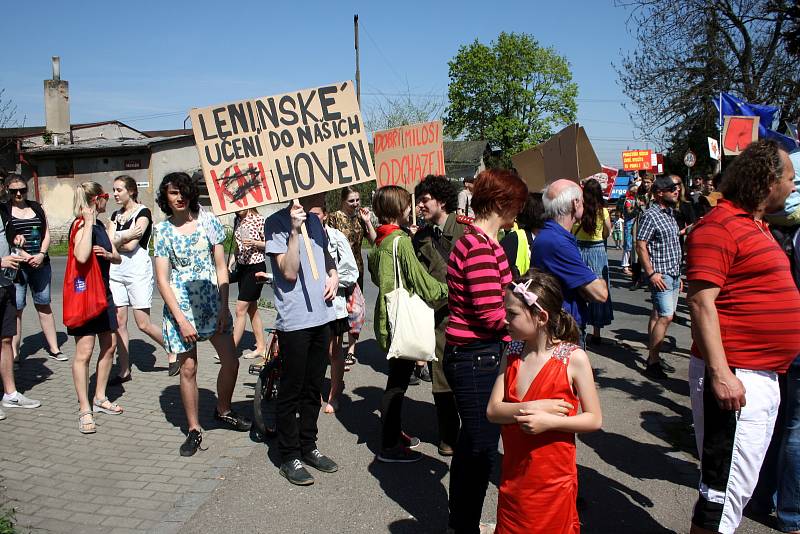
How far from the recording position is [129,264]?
6.43m

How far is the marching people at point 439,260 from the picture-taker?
4504 mm

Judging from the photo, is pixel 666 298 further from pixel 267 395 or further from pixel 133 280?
pixel 133 280

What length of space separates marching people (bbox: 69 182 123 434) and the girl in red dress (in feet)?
12.7

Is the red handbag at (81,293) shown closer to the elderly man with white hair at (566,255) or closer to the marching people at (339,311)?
the marching people at (339,311)

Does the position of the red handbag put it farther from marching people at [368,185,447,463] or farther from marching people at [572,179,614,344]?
marching people at [572,179,614,344]

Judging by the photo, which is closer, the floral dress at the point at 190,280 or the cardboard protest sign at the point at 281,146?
the cardboard protest sign at the point at 281,146

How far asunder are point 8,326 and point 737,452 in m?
5.52

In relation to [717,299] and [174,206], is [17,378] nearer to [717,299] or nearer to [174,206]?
[174,206]

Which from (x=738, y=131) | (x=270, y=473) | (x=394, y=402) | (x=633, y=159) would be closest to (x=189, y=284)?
(x=270, y=473)

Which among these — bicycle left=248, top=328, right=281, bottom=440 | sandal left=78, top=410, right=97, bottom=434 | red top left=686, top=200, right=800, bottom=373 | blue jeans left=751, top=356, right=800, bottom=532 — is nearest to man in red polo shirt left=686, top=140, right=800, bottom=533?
red top left=686, top=200, right=800, bottom=373

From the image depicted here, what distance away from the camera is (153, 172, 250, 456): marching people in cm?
480

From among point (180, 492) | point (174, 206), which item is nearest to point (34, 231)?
point (174, 206)

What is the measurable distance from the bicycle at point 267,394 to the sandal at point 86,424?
4.19 ft

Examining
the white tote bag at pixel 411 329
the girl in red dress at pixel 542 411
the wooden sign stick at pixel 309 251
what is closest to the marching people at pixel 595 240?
the white tote bag at pixel 411 329
